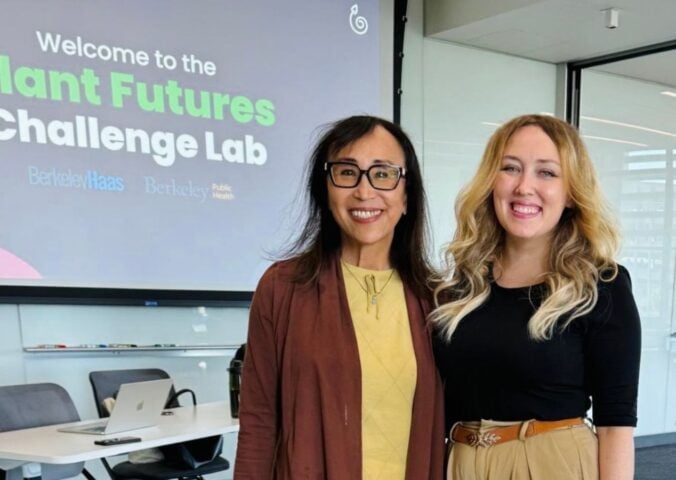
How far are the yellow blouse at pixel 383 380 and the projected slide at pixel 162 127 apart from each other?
258cm

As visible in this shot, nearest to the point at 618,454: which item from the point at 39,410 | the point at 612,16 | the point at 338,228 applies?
the point at 338,228

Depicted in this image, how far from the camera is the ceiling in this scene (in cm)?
434

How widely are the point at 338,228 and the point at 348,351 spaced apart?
288mm

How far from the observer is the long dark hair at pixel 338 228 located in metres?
1.44

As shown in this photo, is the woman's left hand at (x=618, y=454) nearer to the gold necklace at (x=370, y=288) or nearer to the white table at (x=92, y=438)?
the gold necklace at (x=370, y=288)

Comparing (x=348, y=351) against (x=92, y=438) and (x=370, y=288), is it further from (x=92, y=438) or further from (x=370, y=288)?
(x=92, y=438)

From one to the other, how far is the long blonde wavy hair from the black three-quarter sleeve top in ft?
0.09

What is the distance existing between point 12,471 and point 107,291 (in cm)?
145

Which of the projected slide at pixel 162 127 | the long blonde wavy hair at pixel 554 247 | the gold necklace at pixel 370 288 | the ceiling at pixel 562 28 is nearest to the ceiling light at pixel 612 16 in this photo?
the ceiling at pixel 562 28

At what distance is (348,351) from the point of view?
1369 millimetres

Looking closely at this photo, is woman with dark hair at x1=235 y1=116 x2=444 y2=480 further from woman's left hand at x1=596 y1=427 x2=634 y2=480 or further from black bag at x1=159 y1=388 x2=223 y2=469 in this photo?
black bag at x1=159 y1=388 x2=223 y2=469

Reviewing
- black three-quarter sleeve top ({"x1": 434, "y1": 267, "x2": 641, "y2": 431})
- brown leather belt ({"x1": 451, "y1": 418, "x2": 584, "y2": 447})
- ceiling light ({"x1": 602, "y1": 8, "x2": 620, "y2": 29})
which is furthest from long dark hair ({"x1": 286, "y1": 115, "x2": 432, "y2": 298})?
ceiling light ({"x1": 602, "y1": 8, "x2": 620, "y2": 29})

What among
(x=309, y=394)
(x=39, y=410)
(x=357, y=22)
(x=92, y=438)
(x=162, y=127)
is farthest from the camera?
(x=357, y=22)

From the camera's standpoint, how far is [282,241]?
14.0 ft
